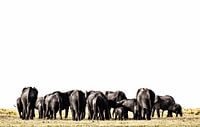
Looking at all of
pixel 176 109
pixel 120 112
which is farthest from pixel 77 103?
pixel 176 109

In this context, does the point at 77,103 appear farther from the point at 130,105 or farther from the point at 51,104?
the point at 130,105

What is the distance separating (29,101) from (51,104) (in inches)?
91.9

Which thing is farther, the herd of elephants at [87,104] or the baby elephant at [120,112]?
the baby elephant at [120,112]

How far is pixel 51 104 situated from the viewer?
2267 inches

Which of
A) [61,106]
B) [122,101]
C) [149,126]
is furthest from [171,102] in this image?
[149,126]

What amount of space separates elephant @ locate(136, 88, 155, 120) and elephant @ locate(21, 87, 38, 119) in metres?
10.4

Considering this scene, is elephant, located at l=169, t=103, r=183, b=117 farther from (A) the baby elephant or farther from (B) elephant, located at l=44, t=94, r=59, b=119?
(B) elephant, located at l=44, t=94, r=59, b=119

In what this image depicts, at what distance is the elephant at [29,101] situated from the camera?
185 ft

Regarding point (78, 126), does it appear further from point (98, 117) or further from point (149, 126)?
point (98, 117)

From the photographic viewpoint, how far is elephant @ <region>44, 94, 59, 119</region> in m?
57.4

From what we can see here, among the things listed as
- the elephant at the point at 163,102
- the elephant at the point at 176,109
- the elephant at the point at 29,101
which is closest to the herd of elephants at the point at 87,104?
the elephant at the point at 29,101

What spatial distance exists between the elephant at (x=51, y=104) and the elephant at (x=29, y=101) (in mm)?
1685

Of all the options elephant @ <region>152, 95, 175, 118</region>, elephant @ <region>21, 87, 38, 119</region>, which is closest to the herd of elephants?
elephant @ <region>21, 87, 38, 119</region>

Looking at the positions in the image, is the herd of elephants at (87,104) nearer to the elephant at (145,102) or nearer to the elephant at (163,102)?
the elephant at (145,102)
